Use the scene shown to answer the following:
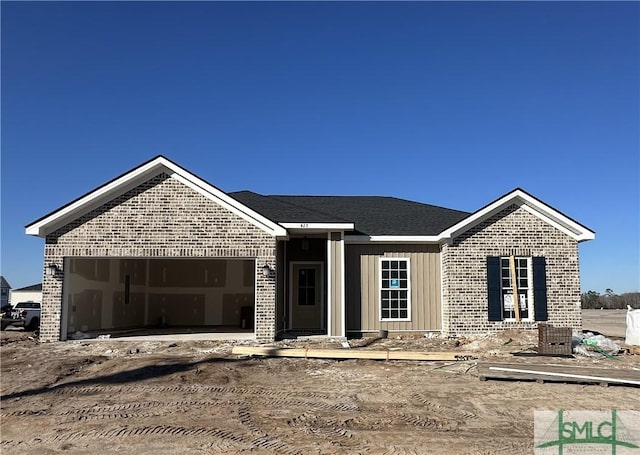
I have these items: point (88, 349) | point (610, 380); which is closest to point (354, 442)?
point (610, 380)

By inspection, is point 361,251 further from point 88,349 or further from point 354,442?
point 354,442

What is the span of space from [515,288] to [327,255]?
5.67 m

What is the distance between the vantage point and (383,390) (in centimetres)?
951

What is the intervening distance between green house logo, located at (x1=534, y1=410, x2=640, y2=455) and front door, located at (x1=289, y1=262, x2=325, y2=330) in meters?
10.6

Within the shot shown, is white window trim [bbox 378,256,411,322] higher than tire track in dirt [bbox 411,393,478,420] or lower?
higher

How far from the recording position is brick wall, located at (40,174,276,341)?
1530 cm

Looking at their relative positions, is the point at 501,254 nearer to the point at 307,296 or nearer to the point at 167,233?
the point at 307,296

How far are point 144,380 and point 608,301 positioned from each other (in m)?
47.8

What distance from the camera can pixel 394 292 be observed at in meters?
16.8

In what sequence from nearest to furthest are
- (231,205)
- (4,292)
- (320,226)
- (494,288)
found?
(231,205) → (320,226) → (494,288) → (4,292)

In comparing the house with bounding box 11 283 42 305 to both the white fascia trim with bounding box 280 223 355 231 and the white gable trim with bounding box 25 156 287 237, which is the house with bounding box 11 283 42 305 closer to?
the white gable trim with bounding box 25 156 287 237

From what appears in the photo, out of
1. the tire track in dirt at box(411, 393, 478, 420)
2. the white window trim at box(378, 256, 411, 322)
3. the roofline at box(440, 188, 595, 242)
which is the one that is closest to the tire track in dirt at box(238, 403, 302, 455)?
the tire track in dirt at box(411, 393, 478, 420)

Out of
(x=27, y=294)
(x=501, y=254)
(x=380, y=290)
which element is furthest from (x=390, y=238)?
(x=27, y=294)

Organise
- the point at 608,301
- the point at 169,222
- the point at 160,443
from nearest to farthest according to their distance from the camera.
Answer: the point at 160,443, the point at 169,222, the point at 608,301
